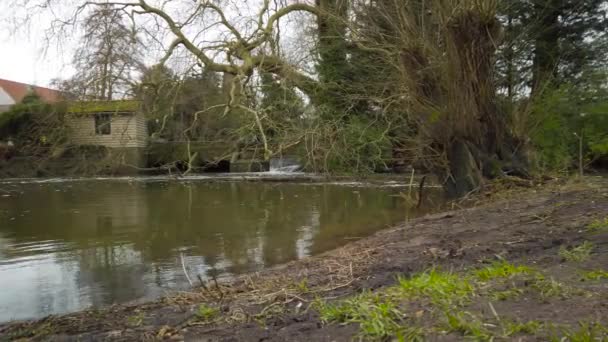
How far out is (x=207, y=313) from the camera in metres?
3.44

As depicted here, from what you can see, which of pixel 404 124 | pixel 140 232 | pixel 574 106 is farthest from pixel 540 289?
pixel 574 106

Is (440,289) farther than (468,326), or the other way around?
(440,289)

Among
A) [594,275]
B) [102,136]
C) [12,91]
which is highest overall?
[12,91]

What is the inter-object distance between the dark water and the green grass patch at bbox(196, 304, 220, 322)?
176cm

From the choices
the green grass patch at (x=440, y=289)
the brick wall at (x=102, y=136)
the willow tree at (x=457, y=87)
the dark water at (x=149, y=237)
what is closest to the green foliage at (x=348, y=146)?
the dark water at (x=149, y=237)

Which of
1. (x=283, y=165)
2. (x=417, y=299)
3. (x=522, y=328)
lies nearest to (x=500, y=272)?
(x=417, y=299)

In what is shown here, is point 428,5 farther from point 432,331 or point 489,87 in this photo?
point 432,331

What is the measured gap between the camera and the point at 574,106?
1580 centimetres

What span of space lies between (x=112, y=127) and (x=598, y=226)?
101 ft

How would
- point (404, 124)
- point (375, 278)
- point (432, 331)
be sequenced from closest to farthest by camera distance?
point (432, 331) → point (375, 278) → point (404, 124)

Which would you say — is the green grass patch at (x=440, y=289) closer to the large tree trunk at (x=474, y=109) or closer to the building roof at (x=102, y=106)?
the large tree trunk at (x=474, y=109)

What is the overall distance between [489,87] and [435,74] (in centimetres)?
105

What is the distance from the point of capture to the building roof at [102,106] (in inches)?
667

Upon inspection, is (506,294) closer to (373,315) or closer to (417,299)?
(417,299)
